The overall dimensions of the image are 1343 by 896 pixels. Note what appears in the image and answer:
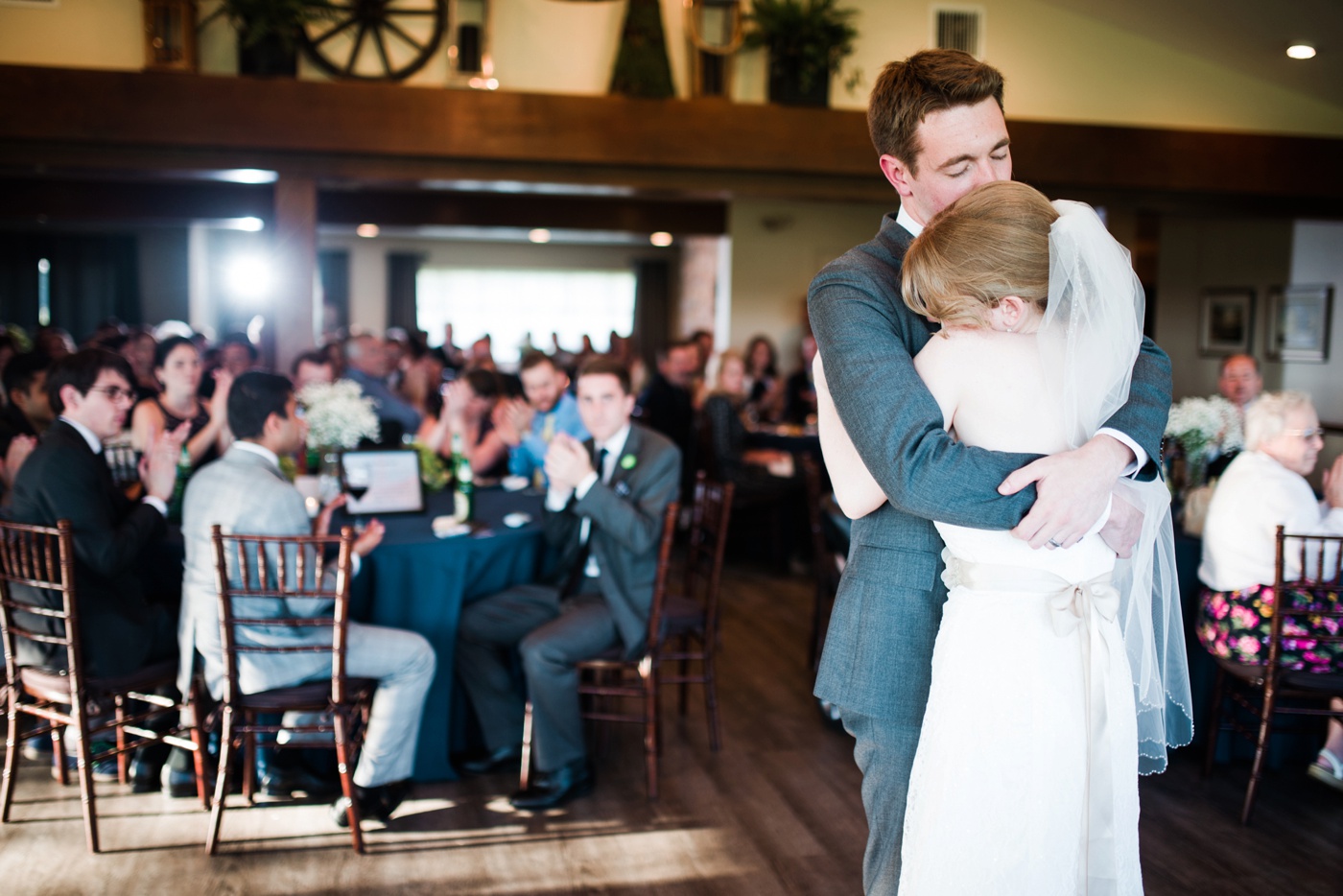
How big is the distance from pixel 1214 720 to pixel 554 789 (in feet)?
7.82

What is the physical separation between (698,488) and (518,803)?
160 cm

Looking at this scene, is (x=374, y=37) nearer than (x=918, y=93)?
No

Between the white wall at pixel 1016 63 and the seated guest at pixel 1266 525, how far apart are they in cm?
485

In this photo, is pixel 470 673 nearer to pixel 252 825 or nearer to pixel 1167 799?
pixel 252 825

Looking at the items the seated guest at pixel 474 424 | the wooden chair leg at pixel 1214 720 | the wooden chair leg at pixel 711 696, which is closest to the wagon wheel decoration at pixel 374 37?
the seated guest at pixel 474 424

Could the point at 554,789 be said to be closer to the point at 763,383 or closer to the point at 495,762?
the point at 495,762

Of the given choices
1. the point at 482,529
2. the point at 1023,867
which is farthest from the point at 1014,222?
the point at 482,529

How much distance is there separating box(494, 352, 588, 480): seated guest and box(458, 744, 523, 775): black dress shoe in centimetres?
148

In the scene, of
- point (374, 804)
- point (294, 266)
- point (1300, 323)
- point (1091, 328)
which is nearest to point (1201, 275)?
point (1300, 323)

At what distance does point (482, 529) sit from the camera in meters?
3.81

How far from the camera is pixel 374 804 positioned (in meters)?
3.39

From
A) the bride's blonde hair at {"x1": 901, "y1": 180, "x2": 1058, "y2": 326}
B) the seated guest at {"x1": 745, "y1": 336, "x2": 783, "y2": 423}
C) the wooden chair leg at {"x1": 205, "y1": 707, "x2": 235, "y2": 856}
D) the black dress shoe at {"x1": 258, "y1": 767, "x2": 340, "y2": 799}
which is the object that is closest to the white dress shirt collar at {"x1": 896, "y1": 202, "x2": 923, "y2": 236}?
the bride's blonde hair at {"x1": 901, "y1": 180, "x2": 1058, "y2": 326}

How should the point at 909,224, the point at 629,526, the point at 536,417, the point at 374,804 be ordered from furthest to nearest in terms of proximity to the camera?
the point at 536,417, the point at 629,526, the point at 374,804, the point at 909,224

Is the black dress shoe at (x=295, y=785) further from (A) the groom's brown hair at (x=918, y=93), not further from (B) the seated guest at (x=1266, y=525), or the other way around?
(B) the seated guest at (x=1266, y=525)
